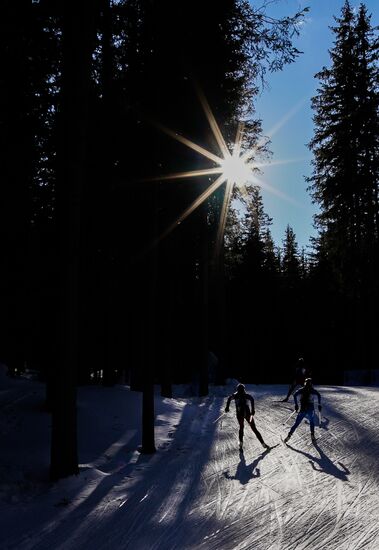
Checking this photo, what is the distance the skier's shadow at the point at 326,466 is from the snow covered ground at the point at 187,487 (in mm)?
40

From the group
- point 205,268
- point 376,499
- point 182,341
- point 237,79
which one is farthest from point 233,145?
point 182,341

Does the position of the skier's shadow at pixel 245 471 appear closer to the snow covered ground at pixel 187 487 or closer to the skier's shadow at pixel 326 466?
the snow covered ground at pixel 187 487

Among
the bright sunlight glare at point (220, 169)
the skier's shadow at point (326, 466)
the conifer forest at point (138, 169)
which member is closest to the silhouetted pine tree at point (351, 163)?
the conifer forest at point (138, 169)

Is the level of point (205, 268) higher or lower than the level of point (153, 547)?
higher

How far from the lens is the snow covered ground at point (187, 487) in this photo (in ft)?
19.5

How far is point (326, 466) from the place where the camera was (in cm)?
962

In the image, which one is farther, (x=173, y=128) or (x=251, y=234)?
(x=251, y=234)

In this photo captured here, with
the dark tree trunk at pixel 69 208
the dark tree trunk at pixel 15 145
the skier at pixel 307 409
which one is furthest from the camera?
the skier at pixel 307 409

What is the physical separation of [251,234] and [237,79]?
78.9 feet

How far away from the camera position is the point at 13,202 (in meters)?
10.5

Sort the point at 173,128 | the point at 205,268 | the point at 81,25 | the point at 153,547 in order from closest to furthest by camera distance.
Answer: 1. the point at 153,547
2. the point at 81,25
3. the point at 173,128
4. the point at 205,268

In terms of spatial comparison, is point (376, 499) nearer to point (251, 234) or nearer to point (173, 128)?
point (173, 128)

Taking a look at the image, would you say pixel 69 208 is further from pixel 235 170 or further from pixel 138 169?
pixel 235 170

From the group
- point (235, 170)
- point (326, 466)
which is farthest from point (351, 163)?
point (326, 466)
